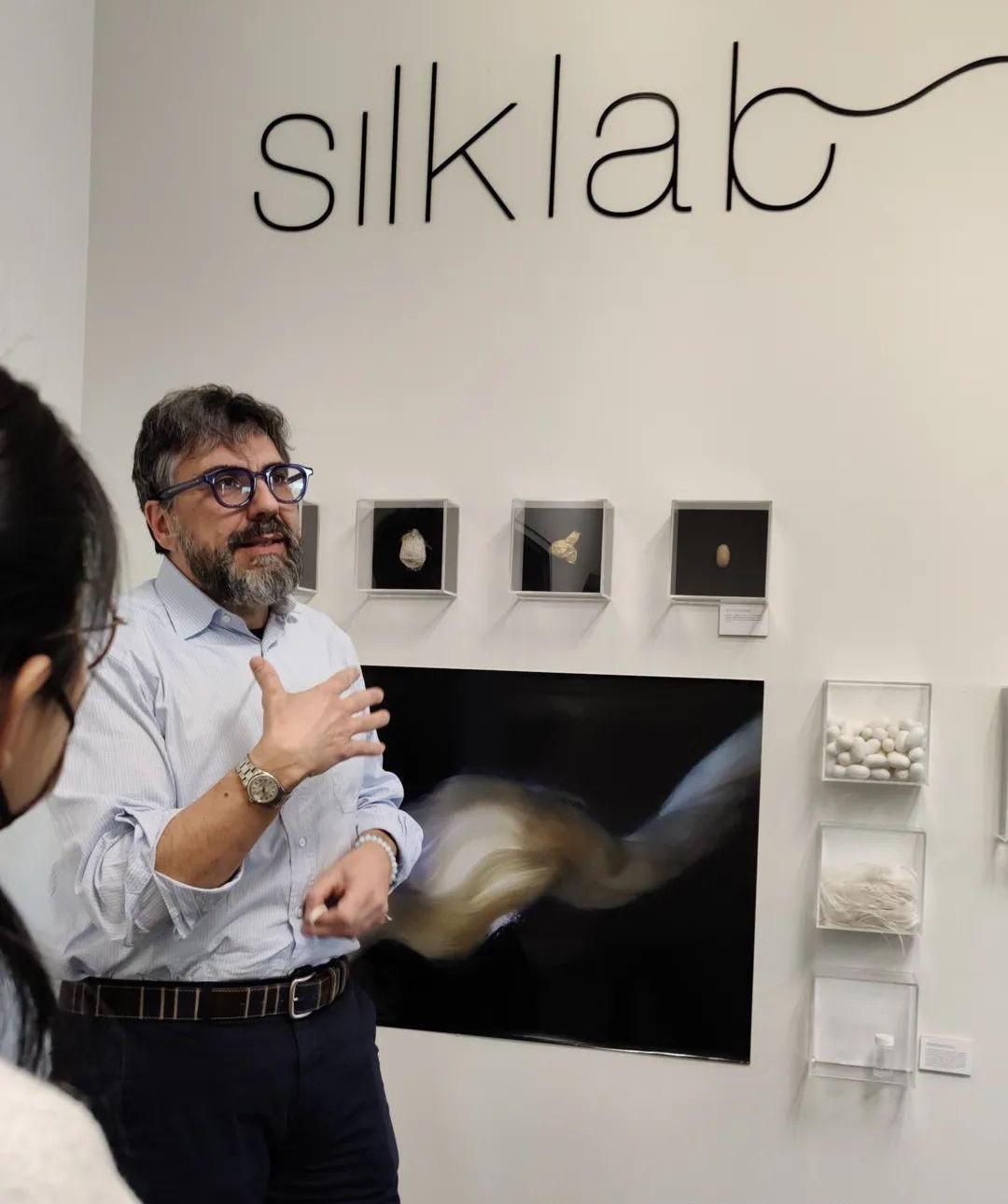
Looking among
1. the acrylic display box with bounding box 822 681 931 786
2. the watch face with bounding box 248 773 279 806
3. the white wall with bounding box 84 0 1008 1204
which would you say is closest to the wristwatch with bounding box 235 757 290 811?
the watch face with bounding box 248 773 279 806

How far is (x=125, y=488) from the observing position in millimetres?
3084

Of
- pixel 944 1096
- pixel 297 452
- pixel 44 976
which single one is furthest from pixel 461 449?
pixel 44 976

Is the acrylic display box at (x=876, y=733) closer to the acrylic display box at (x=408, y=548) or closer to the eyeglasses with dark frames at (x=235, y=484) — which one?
the acrylic display box at (x=408, y=548)

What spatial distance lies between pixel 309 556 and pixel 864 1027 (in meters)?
1.64

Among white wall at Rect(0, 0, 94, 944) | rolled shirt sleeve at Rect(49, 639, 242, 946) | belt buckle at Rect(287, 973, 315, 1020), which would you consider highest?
white wall at Rect(0, 0, 94, 944)

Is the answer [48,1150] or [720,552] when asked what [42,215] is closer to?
[720,552]

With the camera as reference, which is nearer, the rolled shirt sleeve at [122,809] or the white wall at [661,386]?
the rolled shirt sleeve at [122,809]

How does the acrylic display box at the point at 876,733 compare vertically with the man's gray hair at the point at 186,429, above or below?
below

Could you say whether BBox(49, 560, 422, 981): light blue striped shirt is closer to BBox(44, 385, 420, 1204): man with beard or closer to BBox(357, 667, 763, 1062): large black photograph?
BBox(44, 385, 420, 1204): man with beard

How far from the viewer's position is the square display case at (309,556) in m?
2.94

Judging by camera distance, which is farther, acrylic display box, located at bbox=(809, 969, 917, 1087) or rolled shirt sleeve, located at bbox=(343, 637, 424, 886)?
acrylic display box, located at bbox=(809, 969, 917, 1087)

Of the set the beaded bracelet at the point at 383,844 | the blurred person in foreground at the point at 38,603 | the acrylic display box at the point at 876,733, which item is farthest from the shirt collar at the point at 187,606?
the acrylic display box at the point at 876,733

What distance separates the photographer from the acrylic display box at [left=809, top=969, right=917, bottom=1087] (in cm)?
259

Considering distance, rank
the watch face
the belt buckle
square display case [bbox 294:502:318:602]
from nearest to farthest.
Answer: the watch face, the belt buckle, square display case [bbox 294:502:318:602]
